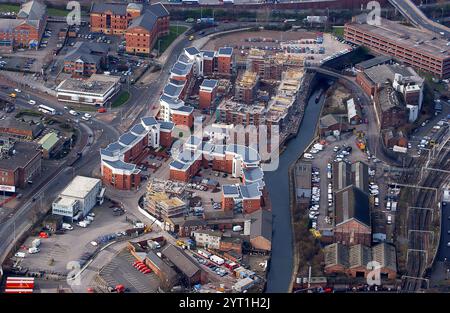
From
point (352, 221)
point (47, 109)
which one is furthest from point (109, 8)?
point (352, 221)

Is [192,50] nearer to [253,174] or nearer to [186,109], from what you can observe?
[186,109]

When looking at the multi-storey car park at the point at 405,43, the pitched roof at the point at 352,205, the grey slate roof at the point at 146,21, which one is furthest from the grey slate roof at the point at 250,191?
the multi-storey car park at the point at 405,43

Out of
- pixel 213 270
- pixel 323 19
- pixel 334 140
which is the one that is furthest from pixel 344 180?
pixel 323 19

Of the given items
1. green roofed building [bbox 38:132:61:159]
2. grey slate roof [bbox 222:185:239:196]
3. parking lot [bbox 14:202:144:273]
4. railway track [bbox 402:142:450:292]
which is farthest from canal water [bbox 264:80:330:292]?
green roofed building [bbox 38:132:61:159]

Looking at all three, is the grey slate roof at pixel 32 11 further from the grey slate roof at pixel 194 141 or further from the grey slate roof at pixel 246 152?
the grey slate roof at pixel 246 152

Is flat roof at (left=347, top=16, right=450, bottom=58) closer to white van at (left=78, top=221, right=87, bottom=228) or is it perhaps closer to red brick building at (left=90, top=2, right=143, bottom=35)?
red brick building at (left=90, top=2, right=143, bottom=35)

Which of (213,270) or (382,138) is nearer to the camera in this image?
(213,270)
